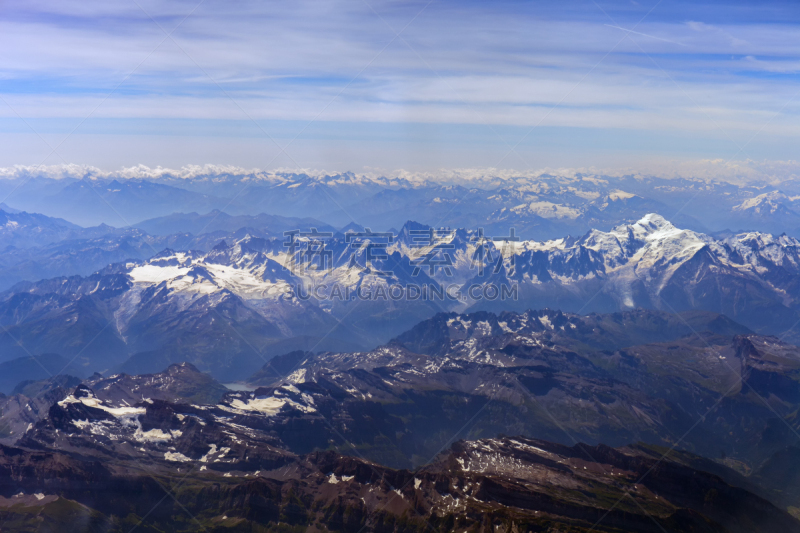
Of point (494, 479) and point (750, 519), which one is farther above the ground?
point (494, 479)

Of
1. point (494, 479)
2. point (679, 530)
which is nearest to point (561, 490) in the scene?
point (494, 479)

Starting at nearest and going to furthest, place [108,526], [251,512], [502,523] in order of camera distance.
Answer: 1. [502,523]
2. [108,526]
3. [251,512]

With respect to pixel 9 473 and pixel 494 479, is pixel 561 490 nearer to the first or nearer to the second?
pixel 494 479

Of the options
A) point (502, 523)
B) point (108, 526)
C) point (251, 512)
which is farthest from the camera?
point (251, 512)

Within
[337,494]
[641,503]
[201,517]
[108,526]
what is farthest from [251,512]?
[641,503]

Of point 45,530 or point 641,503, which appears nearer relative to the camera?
point 45,530

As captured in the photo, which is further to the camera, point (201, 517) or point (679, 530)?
point (201, 517)

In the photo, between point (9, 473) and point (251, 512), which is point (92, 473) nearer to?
point (9, 473)

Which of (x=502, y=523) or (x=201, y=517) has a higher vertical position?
(x=502, y=523)
